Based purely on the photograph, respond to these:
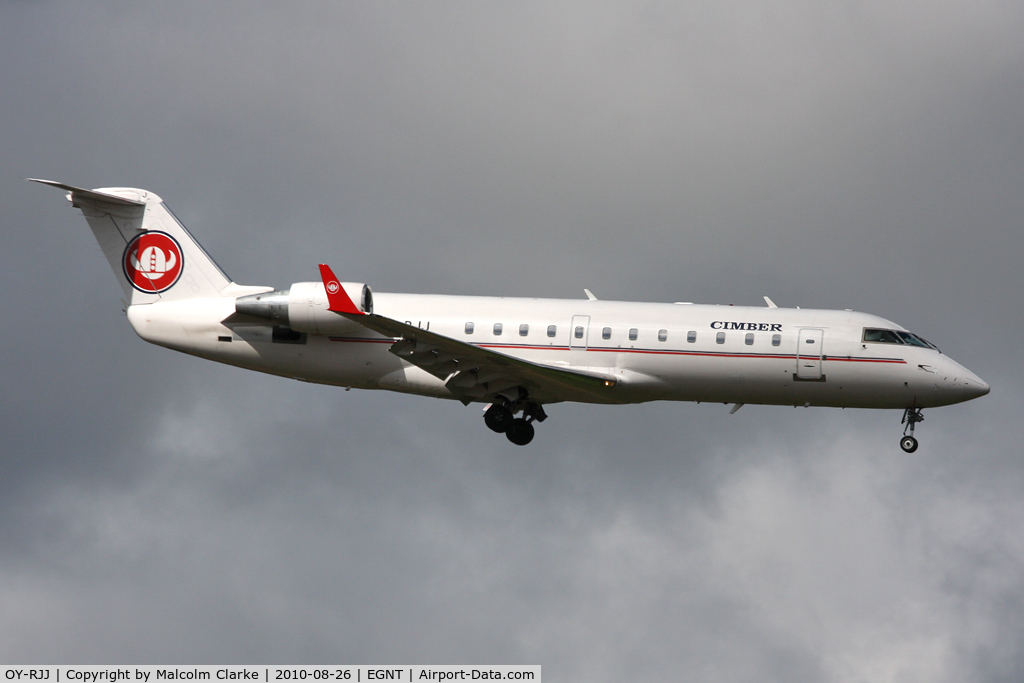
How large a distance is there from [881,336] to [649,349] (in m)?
5.90

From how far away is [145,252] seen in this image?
2978 cm

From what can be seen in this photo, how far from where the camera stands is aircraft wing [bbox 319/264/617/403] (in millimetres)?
25406

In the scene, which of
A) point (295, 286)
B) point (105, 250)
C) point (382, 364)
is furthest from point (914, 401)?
point (105, 250)

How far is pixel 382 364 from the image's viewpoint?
28.0 metres

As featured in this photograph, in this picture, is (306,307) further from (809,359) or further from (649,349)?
(809,359)

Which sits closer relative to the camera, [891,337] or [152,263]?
[891,337]

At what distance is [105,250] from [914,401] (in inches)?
860

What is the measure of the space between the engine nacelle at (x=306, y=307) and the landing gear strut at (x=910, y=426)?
1395 centimetres

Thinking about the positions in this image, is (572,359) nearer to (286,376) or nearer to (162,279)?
(286,376)

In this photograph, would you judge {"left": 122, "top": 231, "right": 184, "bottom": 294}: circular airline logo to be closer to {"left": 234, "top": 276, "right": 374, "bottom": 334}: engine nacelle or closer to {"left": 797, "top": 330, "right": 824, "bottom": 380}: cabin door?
{"left": 234, "top": 276, "right": 374, "bottom": 334}: engine nacelle

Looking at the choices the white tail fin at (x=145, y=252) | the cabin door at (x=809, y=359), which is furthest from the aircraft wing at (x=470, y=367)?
the white tail fin at (x=145, y=252)

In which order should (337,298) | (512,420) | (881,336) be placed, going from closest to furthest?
(337,298), (881,336), (512,420)

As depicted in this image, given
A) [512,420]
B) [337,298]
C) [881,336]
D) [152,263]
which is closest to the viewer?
[337,298]

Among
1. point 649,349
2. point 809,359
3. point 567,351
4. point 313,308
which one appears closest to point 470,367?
point 567,351
